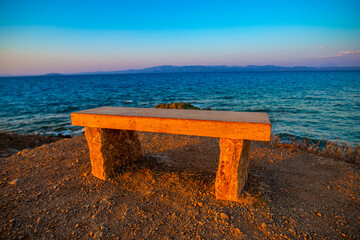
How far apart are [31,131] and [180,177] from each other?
9098mm

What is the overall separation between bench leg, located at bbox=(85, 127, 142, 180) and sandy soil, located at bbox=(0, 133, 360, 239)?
0.58 ft

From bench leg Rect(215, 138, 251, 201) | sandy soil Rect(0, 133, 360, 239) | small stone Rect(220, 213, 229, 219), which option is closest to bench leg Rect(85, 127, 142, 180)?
sandy soil Rect(0, 133, 360, 239)

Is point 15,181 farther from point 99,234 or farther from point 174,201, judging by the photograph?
point 174,201

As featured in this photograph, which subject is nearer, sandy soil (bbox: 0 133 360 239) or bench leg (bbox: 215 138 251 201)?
sandy soil (bbox: 0 133 360 239)

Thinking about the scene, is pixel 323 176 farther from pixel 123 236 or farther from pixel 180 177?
pixel 123 236

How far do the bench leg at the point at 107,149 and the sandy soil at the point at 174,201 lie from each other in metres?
0.18

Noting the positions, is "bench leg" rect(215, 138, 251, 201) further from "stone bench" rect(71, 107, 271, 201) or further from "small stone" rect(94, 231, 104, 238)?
"small stone" rect(94, 231, 104, 238)

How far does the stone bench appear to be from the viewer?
8.55 feet

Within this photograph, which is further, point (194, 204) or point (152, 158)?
point (152, 158)

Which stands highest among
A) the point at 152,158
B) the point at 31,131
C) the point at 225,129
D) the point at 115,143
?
the point at 225,129

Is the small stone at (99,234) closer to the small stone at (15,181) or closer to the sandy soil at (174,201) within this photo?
the sandy soil at (174,201)

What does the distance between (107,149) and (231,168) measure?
2.15 metres

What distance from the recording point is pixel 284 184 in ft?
11.7

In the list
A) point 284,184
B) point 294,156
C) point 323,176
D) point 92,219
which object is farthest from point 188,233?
point 294,156
